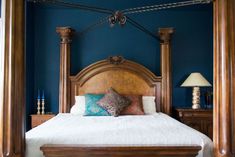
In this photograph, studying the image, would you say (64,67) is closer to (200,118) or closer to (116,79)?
(116,79)

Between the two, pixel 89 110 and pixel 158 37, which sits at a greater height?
pixel 158 37

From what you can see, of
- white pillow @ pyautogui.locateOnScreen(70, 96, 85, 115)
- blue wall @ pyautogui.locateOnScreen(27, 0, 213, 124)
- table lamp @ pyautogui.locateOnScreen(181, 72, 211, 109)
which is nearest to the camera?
white pillow @ pyautogui.locateOnScreen(70, 96, 85, 115)

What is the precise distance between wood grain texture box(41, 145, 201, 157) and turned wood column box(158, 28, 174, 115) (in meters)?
2.38

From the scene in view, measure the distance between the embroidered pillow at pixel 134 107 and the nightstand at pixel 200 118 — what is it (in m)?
0.67

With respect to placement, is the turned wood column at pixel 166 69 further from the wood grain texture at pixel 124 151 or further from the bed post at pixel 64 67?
the wood grain texture at pixel 124 151

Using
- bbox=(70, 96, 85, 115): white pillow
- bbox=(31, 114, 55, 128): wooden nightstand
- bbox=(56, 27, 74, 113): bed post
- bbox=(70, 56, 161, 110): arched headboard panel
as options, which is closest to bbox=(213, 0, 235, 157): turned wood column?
bbox=(70, 96, 85, 115): white pillow

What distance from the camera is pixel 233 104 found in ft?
5.16

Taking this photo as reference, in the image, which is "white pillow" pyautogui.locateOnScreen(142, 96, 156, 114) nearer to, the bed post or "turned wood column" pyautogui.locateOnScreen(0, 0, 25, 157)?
the bed post

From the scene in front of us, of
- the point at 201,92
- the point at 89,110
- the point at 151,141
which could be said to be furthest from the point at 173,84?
the point at 151,141

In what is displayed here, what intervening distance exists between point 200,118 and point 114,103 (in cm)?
141

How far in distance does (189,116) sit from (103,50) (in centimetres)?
183

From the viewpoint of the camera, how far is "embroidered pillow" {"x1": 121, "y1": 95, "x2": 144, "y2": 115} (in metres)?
3.73

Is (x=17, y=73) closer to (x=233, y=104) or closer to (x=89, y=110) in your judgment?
(x=233, y=104)

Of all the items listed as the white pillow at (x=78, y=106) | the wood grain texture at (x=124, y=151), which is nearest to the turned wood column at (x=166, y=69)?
the white pillow at (x=78, y=106)
